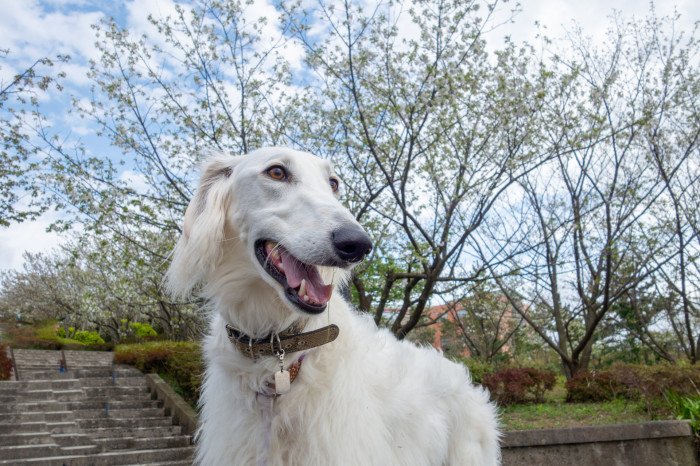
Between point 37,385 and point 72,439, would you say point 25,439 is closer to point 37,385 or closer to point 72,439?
point 72,439

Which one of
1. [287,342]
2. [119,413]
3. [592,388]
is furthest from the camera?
[119,413]

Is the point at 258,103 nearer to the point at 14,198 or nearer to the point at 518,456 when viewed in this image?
the point at 14,198

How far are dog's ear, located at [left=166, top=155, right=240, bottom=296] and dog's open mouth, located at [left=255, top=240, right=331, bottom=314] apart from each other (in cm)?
25

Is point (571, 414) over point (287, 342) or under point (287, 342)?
under

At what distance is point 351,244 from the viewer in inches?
63.9

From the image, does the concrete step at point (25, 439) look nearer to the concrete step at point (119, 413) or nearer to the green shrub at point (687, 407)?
the concrete step at point (119, 413)

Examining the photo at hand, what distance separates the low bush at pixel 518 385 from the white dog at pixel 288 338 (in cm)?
732

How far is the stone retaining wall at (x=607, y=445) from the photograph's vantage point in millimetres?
5887

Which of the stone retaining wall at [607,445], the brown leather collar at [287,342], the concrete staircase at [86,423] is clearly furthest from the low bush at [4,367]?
the brown leather collar at [287,342]

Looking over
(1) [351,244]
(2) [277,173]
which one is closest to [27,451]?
(2) [277,173]

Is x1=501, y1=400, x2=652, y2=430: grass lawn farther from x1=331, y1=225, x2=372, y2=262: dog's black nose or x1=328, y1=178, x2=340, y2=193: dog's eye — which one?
x1=331, y1=225, x2=372, y2=262: dog's black nose

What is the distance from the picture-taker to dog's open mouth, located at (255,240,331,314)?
169 cm

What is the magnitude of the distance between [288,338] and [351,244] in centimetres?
50

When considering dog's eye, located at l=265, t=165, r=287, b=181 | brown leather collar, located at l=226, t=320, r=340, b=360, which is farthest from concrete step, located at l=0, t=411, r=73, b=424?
dog's eye, located at l=265, t=165, r=287, b=181
